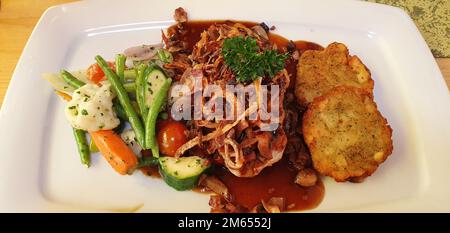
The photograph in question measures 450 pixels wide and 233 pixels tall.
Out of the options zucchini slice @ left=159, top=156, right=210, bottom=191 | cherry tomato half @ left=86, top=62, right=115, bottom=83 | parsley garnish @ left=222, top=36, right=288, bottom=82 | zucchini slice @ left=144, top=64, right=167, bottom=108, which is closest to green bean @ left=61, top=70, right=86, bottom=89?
cherry tomato half @ left=86, top=62, right=115, bottom=83

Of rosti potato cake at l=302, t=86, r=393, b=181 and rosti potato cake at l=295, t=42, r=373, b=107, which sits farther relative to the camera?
rosti potato cake at l=295, t=42, r=373, b=107

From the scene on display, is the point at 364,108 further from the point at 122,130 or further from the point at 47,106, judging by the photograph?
the point at 47,106

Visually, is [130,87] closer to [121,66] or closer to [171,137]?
[121,66]

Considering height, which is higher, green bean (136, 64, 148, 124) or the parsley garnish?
the parsley garnish

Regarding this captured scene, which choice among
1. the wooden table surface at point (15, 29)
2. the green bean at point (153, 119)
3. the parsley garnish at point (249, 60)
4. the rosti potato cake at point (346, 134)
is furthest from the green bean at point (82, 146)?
the rosti potato cake at point (346, 134)

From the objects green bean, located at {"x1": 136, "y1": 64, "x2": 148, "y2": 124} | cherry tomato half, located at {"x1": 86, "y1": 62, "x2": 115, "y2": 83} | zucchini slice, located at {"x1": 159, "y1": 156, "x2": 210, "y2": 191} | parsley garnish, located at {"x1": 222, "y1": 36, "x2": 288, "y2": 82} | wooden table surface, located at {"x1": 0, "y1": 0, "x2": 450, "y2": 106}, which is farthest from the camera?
wooden table surface, located at {"x1": 0, "y1": 0, "x2": 450, "y2": 106}

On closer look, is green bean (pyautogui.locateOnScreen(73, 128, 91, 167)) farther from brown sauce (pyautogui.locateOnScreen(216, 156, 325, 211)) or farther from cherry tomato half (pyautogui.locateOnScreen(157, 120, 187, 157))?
brown sauce (pyautogui.locateOnScreen(216, 156, 325, 211))

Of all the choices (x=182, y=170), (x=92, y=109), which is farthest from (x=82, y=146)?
(x=182, y=170)

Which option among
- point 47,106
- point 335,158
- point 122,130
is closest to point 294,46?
point 335,158
